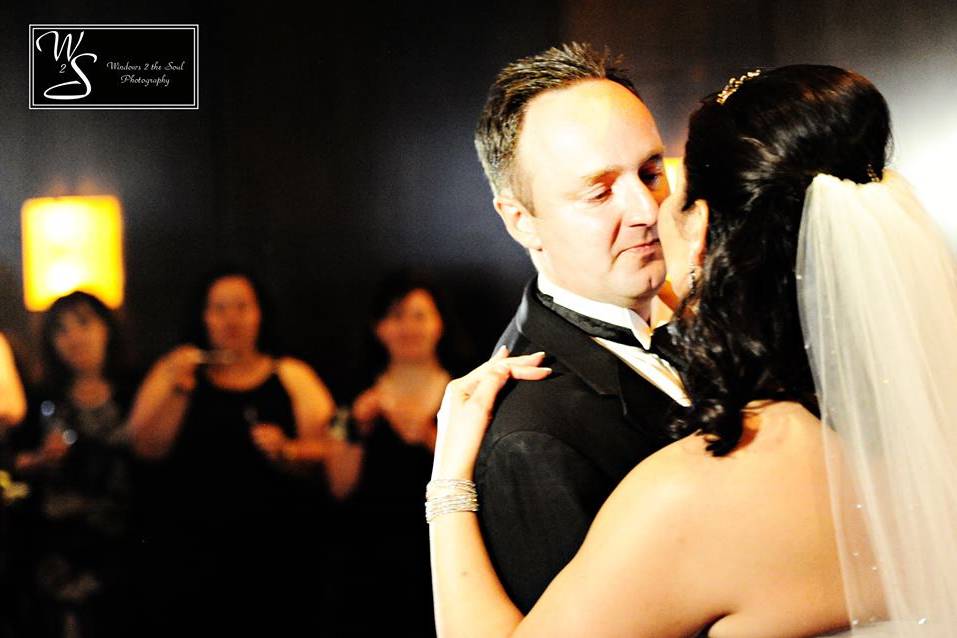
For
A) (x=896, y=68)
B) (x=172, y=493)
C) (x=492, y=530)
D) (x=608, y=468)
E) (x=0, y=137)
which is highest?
(x=896, y=68)

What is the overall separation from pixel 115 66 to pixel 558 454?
7.78 feet

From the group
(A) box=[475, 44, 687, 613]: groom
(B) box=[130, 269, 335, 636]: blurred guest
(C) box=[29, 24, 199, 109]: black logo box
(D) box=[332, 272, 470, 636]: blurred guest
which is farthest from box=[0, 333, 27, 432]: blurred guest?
(A) box=[475, 44, 687, 613]: groom

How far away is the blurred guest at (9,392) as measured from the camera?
3.38m

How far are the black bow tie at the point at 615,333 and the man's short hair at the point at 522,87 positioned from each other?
255 millimetres

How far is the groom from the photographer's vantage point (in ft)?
5.57

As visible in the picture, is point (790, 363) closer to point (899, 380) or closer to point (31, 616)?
point (899, 380)

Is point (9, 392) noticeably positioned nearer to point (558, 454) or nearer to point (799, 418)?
point (558, 454)

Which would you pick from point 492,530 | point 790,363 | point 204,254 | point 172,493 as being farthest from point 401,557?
point 790,363

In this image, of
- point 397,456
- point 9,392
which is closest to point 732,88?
point 397,456

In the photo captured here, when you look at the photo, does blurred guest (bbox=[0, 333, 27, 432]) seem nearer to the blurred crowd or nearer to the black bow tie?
the blurred crowd

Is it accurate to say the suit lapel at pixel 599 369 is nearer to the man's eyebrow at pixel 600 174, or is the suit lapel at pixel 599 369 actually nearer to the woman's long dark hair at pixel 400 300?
the man's eyebrow at pixel 600 174

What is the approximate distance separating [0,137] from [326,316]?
1133mm

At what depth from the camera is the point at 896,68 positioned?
3479 mm

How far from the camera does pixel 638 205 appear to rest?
1.98 meters
